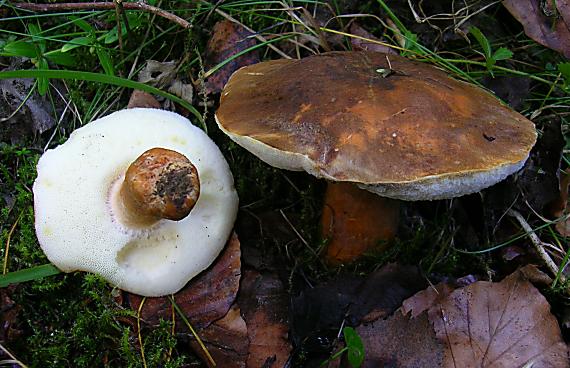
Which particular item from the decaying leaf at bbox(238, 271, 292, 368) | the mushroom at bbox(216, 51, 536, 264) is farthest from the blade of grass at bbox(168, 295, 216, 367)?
the mushroom at bbox(216, 51, 536, 264)

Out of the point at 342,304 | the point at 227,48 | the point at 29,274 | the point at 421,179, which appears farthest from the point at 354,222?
the point at 29,274

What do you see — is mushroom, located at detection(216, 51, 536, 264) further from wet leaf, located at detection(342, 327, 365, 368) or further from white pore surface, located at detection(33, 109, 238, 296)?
wet leaf, located at detection(342, 327, 365, 368)

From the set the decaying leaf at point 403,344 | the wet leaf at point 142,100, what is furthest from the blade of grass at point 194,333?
the wet leaf at point 142,100

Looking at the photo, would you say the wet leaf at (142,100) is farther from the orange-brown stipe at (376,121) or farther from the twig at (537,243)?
the twig at (537,243)

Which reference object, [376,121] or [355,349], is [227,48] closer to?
[376,121]

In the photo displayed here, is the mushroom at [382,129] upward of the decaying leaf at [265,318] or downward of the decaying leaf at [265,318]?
upward

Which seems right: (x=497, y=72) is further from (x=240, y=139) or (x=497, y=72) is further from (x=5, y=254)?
(x=5, y=254)

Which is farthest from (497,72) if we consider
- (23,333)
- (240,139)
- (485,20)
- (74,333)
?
(23,333)
